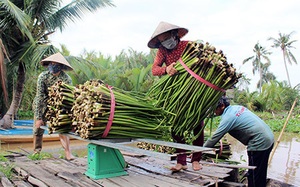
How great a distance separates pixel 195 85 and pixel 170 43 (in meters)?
0.57

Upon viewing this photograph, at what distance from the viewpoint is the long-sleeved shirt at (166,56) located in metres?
2.85

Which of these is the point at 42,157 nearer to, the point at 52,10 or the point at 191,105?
the point at 191,105

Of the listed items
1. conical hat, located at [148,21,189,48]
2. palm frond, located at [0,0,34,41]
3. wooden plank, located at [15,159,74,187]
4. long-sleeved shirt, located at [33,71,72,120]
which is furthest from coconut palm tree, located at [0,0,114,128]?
conical hat, located at [148,21,189,48]

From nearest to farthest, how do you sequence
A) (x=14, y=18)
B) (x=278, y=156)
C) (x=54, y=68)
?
(x=54, y=68) < (x=278, y=156) < (x=14, y=18)

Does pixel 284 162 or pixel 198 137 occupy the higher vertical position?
pixel 198 137

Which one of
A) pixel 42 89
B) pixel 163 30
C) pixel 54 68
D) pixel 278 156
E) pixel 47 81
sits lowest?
pixel 278 156

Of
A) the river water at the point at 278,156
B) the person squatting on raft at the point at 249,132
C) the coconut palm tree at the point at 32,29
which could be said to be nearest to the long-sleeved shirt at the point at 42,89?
the river water at the point at 278,156

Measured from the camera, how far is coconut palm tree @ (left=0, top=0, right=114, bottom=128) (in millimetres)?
8406

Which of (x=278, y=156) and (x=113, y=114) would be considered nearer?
(x=113, y=114)

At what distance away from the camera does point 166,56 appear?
2.93 metres

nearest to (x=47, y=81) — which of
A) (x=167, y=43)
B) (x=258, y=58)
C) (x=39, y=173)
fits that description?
(x=39, y=173)

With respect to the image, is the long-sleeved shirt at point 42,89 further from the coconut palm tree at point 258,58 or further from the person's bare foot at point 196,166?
the coconut palm tree at point 258,58

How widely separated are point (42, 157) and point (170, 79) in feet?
7.18

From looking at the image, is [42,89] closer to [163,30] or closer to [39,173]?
[39,173]
